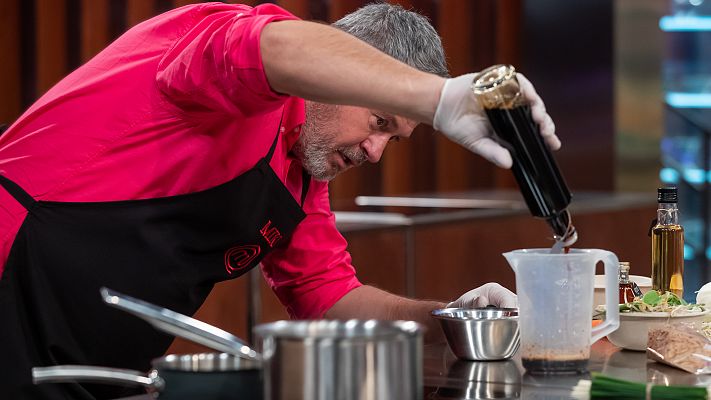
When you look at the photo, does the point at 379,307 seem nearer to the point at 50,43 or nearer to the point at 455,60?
the point at 50,43

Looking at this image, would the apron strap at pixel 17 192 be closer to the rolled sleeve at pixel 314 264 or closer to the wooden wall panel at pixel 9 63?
the rolled sleeve at pixel 314 264

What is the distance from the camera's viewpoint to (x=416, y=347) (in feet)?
3.62

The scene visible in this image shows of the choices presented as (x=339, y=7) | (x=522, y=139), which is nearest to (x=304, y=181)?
(x=522, y=139)

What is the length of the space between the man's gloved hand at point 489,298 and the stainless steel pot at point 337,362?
2.62 ft

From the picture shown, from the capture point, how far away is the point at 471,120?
138 cm

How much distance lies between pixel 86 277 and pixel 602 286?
91 centimetres

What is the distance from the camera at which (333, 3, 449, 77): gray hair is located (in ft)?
6.59

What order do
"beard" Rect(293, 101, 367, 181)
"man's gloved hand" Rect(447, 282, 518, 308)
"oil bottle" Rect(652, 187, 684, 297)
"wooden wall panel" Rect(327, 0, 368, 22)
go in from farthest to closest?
"wooden wall panel" Rect(327, 0, 368, 22), "beard" Rect(293, 101, 367, 181), "oil bottle" Rect(652, 187, 684, 297), "man's gloved hand" Rect(447, 282, 518, 308)

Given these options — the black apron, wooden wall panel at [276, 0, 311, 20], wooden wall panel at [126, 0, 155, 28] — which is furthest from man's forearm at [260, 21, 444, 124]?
wooden wall panel at [276, 0, 311, 20]

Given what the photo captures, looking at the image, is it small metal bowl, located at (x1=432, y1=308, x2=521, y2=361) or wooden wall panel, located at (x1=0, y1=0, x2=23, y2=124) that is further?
wooden wall panel, located at (x1=0, y1=0, x2=23, y2=124)

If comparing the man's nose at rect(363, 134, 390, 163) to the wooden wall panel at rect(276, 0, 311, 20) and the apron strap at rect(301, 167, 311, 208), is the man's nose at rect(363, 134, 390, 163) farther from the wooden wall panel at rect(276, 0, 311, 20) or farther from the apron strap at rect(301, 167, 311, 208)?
the wooden wall panel at rect(276, 0, 311, 20)

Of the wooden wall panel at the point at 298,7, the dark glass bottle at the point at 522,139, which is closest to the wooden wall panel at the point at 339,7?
the wooden wall panel at the point at 298,7

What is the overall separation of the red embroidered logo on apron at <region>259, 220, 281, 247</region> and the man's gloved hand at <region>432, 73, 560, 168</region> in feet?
2.39

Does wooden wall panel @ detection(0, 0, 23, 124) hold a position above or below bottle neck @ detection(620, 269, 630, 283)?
above
